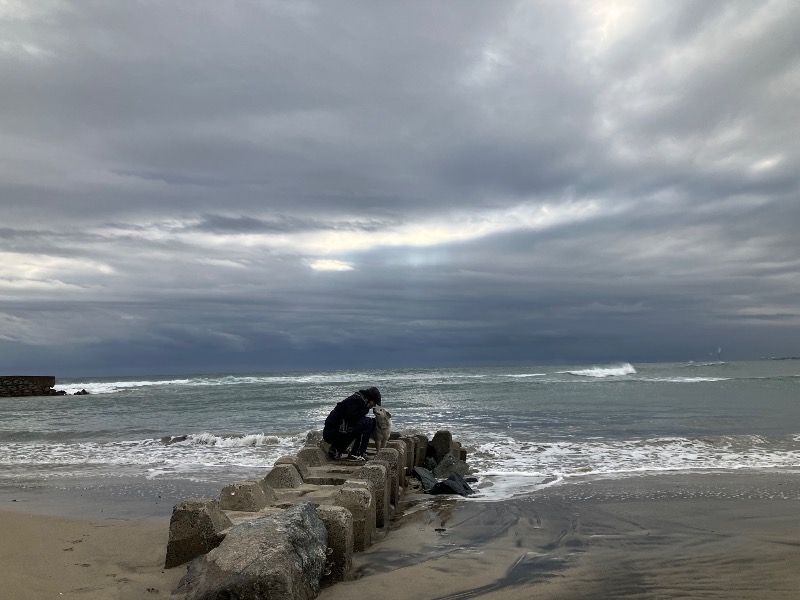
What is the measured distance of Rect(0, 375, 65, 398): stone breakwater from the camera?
49656 mm

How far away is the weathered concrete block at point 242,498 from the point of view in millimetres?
5980

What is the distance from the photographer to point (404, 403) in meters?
28.8

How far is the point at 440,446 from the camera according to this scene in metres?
12.0

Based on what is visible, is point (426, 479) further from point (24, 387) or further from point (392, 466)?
point (24, 387)

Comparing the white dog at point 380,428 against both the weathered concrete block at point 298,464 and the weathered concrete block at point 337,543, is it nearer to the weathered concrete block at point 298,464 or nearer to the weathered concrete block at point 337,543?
the weathered concrete block at point 298,464

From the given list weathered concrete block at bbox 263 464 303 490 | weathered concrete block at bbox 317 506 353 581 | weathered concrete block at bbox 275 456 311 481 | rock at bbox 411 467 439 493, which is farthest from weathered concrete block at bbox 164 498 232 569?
rock at bbox 411 467 439 493

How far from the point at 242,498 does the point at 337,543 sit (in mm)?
1380

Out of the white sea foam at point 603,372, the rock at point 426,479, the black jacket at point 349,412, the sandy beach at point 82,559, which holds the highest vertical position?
the black jacket at point 349,412

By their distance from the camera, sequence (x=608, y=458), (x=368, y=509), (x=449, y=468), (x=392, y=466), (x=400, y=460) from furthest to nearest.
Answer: (x=608, y=458), (x=449, y=468), (x=400, y=460), (x=392, y=466), (x=368, y=509)

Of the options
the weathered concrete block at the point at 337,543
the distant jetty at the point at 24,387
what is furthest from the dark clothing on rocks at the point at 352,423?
the distant jetty at the point at 24,387

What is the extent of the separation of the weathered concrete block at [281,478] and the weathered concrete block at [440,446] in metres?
5.15

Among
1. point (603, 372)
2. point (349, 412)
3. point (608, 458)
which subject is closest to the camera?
point (349, 412)

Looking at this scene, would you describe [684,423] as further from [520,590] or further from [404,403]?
[520,590]

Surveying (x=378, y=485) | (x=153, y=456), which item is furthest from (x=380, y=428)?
(x=153, y=456)
